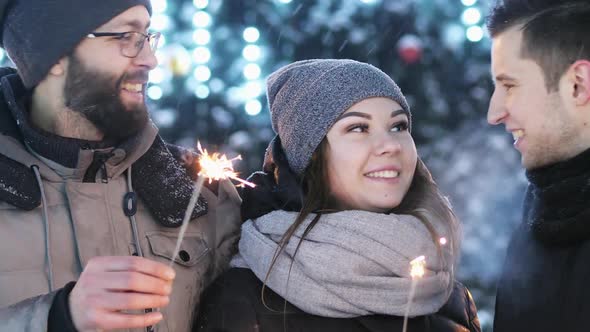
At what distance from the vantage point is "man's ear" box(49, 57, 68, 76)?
2031mm

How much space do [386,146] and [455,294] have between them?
0.51 m

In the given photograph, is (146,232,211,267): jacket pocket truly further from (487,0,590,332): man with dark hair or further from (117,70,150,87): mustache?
(487,0,590,332): man with dark hair

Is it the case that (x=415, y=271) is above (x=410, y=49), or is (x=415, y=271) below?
below

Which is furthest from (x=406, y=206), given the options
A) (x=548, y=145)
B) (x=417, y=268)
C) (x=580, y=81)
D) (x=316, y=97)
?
(x=580, y=81)

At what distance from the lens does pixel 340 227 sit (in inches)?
78.7

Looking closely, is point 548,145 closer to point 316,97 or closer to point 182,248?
point 316,97

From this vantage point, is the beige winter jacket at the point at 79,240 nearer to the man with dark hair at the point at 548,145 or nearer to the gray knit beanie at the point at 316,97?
the gray knit beanie at the point at 316,97

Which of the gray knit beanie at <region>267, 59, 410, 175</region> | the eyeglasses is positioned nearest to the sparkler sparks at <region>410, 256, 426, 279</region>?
the gray knit beanie at <region>267, 59, 410, 175</region>

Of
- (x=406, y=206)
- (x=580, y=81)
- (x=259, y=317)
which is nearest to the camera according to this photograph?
(x=580, y=81)

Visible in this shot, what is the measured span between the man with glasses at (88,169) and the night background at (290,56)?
6.15 ft

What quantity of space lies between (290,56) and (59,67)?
2.10 m

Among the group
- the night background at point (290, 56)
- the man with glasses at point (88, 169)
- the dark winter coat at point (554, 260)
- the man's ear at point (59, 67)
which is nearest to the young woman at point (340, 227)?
the man with glasses at point (88, 169)

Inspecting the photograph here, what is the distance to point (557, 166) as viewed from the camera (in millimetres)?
1733

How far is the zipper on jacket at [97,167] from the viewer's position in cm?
190
